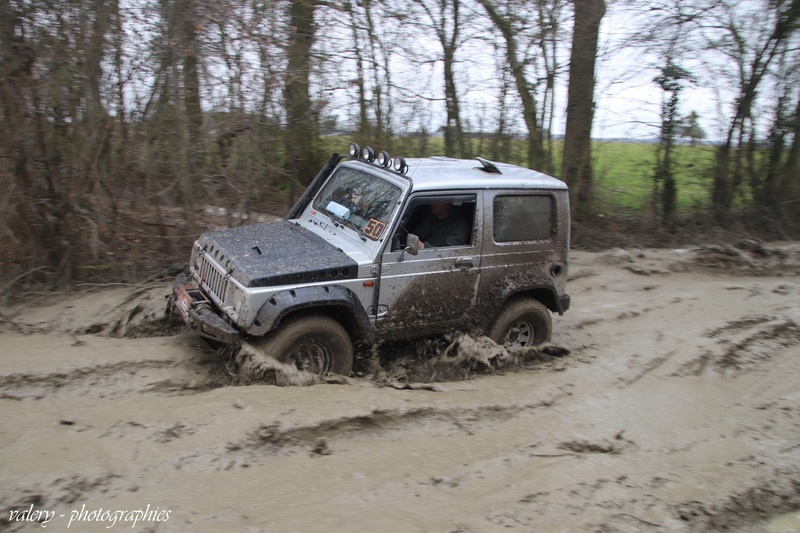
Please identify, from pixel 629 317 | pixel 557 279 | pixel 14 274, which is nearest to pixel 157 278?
pixel 14 274

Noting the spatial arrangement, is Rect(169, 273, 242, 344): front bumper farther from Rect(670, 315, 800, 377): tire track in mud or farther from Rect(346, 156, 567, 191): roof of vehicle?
Rect(670, 315, 800, 377): tire track in mud

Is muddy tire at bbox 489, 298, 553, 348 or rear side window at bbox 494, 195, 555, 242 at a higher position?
rear side window at bbox 494, 195, 555, 242

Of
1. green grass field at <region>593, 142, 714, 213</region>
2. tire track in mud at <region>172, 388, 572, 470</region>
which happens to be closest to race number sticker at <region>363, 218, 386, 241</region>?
tire track in mud at <region>172, 388, 572, 470</region>

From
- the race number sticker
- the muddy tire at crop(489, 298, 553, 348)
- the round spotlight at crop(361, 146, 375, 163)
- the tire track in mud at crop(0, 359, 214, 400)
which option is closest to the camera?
the tire track in mud at crop(0, 359, 214, 400)

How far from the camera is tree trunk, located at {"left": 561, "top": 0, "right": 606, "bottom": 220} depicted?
9.94 m

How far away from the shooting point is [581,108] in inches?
405

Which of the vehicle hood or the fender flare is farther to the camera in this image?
the vehicle hood

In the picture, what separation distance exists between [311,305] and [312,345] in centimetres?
39

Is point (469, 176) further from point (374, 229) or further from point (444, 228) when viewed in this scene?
point (374, 229)

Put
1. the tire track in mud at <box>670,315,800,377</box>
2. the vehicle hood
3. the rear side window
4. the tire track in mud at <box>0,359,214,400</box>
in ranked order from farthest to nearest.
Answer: the tire track in mud at <box>670,315,800,377</box> → the rear side window → the vehicle hood → the tire track in mud at <box>0,359,214,400</box>

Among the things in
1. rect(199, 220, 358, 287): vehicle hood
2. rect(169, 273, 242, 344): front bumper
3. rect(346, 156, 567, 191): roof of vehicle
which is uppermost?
rect(346, 156, 567, 191): roof of vehicle

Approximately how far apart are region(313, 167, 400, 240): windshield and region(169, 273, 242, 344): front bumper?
53.1 inches

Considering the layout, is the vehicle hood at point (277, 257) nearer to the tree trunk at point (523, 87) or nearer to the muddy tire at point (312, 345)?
the muddy tire at point (312, 345)

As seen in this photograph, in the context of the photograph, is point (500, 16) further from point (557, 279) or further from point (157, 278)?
point (157, 278)
